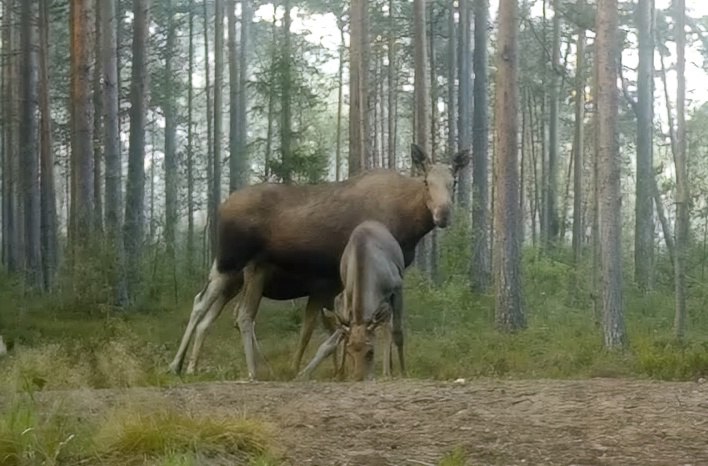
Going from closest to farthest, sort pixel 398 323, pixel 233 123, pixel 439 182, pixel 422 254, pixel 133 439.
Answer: pixel 133 439 → pixel 398 323 → pixel 439 182 → pixel 422 254 → pixel 233 123

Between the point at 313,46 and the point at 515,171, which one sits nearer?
the point at 515,171

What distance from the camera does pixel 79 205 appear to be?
1966 centimetres

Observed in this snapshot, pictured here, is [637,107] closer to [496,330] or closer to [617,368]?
[496,330]

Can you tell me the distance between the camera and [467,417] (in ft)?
23.8

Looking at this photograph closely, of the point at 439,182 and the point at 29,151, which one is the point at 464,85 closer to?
the point at 29,151

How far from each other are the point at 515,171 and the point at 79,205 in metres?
8.35

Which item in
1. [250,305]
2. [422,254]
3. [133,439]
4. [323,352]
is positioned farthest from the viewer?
[422,254]

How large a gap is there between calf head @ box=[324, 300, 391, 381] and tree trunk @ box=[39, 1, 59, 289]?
53.9 feet

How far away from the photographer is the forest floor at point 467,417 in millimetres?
6227

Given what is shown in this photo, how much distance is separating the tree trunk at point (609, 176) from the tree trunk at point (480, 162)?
928 cm

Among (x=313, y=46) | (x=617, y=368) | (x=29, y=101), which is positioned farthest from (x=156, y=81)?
(x=617, y=368)

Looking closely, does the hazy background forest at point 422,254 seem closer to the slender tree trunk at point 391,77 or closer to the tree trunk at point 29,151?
the tree trunk at point 29,151

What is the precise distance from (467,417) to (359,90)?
13.7 meters

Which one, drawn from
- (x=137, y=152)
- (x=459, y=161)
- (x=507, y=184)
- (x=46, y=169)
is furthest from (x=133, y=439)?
(x=46, y=169)
